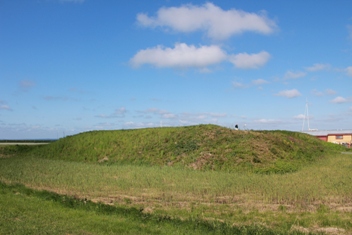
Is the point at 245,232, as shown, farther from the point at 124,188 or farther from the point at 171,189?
the point at 124,188

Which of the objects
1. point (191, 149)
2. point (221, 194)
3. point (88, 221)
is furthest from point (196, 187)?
point (191, 149)

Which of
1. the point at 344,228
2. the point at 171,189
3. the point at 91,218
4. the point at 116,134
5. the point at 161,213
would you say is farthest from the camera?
the point at 116,134

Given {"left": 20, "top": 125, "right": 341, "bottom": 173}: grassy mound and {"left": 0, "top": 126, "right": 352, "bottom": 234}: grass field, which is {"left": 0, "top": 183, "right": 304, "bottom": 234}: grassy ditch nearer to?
{"left": 0, "top": 126, "right": 352, "bottom": 234}: grass field

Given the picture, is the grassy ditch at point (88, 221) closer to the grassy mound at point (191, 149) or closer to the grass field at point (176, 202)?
the grass field at point (176, 202)

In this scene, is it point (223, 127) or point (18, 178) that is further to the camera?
point (223, 127)

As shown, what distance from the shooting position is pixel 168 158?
83.0ft

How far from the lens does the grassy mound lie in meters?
22.4

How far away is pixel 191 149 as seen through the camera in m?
25.5

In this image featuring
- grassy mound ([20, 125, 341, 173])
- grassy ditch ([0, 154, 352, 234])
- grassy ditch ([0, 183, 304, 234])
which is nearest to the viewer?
grassy ditch ([0, 183, 304, 234])

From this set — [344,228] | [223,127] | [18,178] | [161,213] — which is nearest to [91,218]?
[161,213]

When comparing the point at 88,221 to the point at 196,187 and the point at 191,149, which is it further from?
the point at 191,149

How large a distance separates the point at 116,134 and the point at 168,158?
996 cm

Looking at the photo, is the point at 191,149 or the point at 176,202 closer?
the point at 176,202

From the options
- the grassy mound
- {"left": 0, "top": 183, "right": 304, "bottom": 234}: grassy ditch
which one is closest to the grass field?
{"left": 0, "top": 183, "right": 304, "bottom": 234}: grassy ditch
